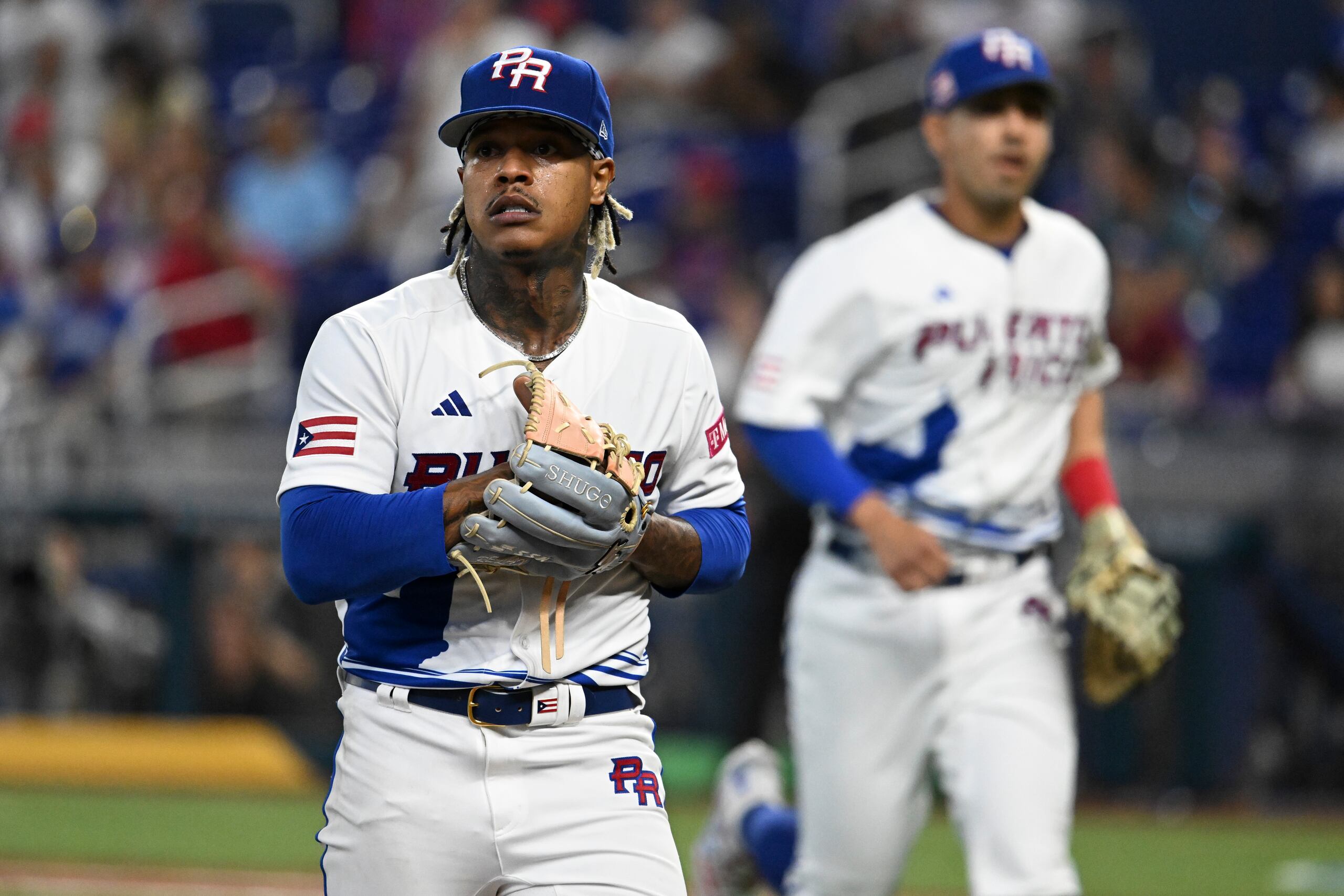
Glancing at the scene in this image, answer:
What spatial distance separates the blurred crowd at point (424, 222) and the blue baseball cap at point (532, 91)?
17.2ft

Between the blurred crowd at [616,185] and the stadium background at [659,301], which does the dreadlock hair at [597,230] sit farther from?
the blurred crowd at [616,185]

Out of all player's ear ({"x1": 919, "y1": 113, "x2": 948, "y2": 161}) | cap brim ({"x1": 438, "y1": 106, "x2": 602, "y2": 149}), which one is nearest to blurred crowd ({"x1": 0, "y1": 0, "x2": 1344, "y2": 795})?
player's ear ({"x1": 919, "y1": 113, "x2": 948, "y2": 161})

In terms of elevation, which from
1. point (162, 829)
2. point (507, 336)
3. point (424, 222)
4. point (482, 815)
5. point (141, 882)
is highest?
point (424, 222)

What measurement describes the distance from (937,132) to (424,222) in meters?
7.28

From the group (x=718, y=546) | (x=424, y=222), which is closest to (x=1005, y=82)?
(x=718, y=546)

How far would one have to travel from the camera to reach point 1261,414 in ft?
29.2

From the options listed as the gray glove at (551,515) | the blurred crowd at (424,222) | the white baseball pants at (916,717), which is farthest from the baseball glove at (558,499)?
the blurred crowd at (424,222)

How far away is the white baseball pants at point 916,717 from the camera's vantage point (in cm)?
441

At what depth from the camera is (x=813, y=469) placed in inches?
181

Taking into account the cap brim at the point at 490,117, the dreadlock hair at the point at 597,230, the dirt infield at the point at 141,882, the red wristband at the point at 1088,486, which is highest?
the cap brim at the point at 490,117

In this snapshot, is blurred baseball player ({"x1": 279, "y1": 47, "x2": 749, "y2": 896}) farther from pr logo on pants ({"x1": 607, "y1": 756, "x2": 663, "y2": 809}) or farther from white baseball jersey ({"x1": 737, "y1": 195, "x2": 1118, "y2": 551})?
white baseball jersey ({"x1": 737, "y1": 195, "x2": 1118, "y2": 551})

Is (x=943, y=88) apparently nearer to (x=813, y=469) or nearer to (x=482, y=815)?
(x=813, y=469)

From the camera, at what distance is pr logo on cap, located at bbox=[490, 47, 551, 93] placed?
2.97m

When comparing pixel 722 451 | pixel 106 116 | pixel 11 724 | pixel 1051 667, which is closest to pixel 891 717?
pixel 1051 667
